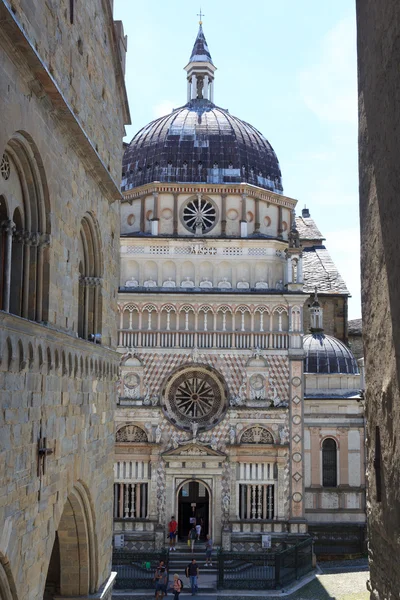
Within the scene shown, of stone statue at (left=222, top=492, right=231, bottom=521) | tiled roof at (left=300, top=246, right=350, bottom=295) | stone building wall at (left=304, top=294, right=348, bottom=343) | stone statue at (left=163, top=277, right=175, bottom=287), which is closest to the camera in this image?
stone statue at (left=222, top=492, right=231, bottom=521)

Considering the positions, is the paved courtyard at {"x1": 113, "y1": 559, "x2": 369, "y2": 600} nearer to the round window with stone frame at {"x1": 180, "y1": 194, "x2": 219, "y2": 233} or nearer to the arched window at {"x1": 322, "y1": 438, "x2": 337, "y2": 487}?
the arched window at {"x1": 322, "y1": 438, "x2": 337, "y2": 487}

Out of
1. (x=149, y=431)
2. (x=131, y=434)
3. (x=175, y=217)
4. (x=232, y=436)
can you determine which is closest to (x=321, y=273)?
(x=175, y=217)

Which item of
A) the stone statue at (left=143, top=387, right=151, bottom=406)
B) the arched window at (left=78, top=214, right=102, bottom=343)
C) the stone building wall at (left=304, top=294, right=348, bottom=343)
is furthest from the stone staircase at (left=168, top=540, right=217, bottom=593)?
the stone building wall at (left=304, top=294, right=348, bottom=343)

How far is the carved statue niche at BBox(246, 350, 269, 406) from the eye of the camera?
34781 mm

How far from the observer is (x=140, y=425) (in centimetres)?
3456

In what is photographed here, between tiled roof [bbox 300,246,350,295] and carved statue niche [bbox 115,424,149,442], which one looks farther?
tiled roof [bbox 300,246,350,295]

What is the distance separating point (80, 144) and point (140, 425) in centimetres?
2211

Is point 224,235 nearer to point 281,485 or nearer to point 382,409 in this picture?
point 281,485

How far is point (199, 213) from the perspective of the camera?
121ft

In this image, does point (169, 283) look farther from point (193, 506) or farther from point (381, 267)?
point (381, 267)

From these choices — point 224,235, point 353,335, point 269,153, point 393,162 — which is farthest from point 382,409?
point 353,335

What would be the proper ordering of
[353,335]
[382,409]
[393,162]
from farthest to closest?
[353,335]
[382,409]
[393,162]

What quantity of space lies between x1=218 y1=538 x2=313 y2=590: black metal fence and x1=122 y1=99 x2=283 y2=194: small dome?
630 inches

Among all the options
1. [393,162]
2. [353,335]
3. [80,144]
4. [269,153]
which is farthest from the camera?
[353,335]
